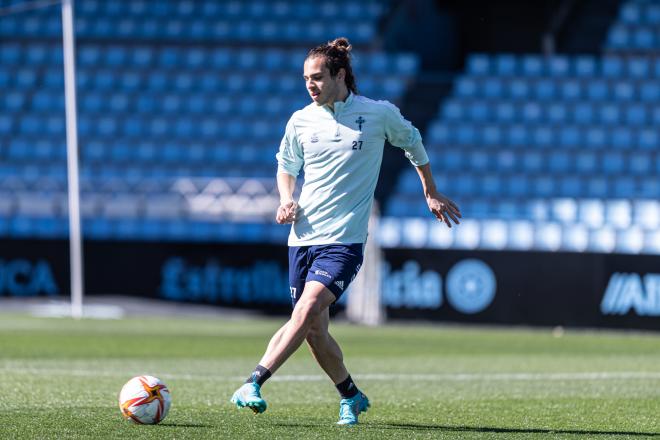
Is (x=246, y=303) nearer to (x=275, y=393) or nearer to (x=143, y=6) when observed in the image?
(x=143, y=6)

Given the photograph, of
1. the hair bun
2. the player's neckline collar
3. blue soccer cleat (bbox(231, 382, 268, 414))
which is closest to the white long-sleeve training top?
the player's neckline collar

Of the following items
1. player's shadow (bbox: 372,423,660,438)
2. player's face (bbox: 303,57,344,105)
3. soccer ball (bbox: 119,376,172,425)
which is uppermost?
player's face (bbox: 303,57,344,105)

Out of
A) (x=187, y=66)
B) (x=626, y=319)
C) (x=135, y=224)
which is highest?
(x=187, y=66)

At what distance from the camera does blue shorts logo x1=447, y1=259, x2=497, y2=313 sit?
20.1 meters

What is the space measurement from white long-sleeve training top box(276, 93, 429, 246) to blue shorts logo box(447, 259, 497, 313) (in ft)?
43.1

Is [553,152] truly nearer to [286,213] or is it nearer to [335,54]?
[335,54]

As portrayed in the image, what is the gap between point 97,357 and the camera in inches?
504

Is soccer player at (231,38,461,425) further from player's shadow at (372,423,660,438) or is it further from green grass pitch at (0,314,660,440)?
green grass pitch at (0,314,660,440)

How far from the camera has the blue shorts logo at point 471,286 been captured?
66.0 feet

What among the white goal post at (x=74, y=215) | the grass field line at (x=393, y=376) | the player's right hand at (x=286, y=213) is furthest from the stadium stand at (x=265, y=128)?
the player's right hand at (x=286, y=213)

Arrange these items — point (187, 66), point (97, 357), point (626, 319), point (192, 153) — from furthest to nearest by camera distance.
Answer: point (187, 66), point (192, 153), point (626, 319), point (97, 357)

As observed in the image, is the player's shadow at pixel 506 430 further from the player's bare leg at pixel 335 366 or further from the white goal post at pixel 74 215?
the white goal post at pixel 74 215

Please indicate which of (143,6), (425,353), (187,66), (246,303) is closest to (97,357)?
(425,353)

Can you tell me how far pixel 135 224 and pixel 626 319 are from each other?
873 centimetres
